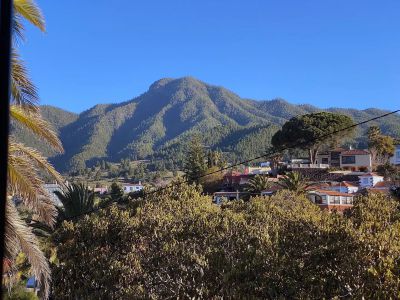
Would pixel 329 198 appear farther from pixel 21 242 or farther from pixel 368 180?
pixel 21 242

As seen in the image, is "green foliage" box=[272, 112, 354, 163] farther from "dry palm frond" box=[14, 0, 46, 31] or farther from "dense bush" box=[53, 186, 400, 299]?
"dry palm frond" box=[14, 0, 46, 31]

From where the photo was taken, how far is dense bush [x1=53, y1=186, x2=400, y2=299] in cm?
882

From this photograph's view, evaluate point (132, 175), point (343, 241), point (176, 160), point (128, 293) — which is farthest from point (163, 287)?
point (176, 160)

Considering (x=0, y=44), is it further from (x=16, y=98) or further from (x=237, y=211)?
(x=237, y=211)

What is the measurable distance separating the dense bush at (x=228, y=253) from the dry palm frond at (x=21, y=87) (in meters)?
4.43

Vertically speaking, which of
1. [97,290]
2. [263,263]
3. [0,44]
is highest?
[0,44]

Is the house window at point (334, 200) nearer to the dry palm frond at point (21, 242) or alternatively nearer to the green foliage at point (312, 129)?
the green foliage at point (312, 129)

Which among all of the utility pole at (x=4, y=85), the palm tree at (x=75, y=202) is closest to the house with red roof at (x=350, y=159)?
the palm tree at (x=75, y=202)

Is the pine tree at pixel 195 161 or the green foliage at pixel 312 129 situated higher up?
the green foliage at pixel 312 129

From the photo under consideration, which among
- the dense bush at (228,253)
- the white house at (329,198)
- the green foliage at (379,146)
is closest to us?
the dense bush at (228,253)

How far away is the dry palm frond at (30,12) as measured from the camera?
7676 millimetres

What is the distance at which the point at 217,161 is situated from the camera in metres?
67.2

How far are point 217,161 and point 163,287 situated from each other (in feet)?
187

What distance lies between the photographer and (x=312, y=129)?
56.4 meters
